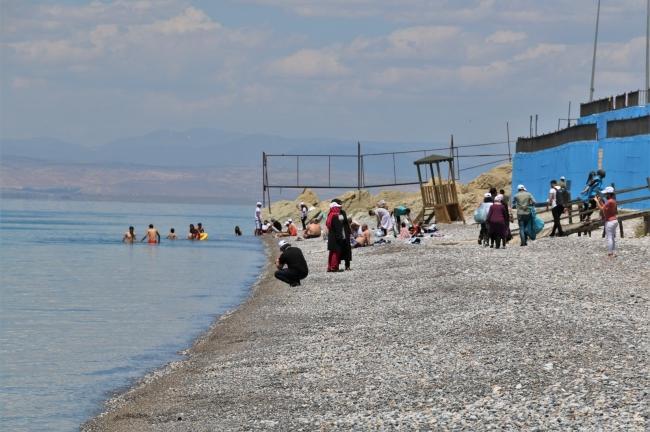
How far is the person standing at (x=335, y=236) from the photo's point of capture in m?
24.7

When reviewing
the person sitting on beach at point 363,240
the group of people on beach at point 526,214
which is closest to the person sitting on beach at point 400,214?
the person sitting on beach at point 363,240

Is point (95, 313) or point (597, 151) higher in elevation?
point (597, 151)

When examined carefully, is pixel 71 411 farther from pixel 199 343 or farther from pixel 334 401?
pixel 199 343

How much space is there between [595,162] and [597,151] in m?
0.33

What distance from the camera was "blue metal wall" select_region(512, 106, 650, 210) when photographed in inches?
1292

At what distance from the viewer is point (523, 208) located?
1067 inches

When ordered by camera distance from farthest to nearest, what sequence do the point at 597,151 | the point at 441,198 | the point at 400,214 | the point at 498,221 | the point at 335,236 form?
the point at 441,198, the point at 400,214, the point at 597,151, the point at 498,221, the point at 335,236

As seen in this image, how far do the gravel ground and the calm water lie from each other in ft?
2.75

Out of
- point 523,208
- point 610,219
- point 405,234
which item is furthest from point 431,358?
point 405,234

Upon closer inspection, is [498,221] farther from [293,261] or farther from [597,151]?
[597,151]

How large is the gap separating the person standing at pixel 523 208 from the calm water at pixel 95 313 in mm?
6657

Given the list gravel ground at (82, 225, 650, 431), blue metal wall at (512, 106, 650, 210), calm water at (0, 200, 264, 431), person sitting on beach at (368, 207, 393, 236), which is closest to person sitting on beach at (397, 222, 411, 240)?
person sitting on beach at (368, 207, 393, 236)

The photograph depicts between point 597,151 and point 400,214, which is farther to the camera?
point 400,214

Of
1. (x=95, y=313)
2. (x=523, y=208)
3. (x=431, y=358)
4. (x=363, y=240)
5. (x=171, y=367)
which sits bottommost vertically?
(x=95, y=313)
